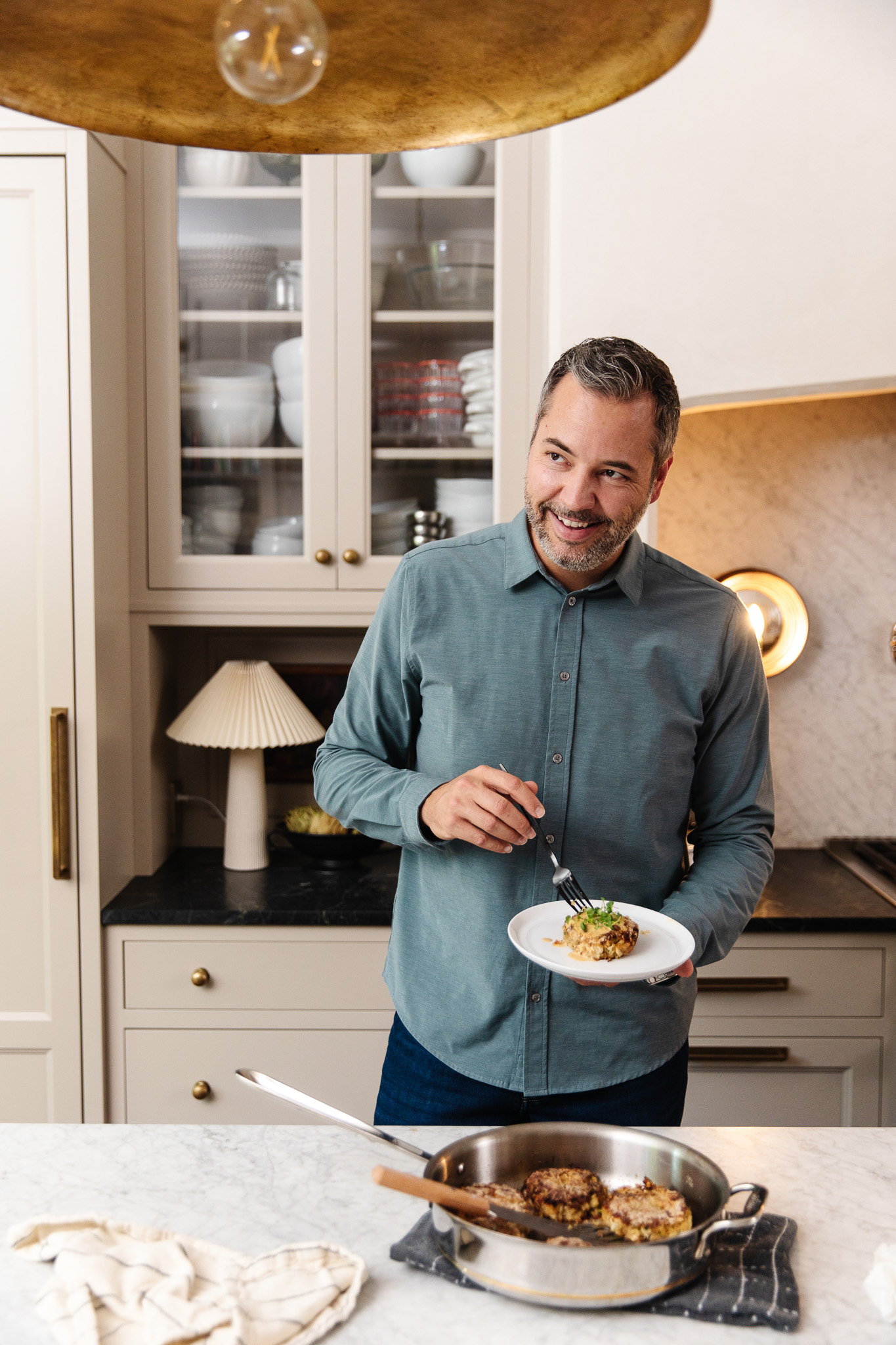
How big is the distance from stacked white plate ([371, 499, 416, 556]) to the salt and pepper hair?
96 centimetres

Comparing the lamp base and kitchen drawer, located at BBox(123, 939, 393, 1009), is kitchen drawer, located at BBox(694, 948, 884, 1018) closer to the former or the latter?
kitchen drawer, located at BBox(123, 939, 393, 1009)

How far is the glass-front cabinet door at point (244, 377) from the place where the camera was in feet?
7.29

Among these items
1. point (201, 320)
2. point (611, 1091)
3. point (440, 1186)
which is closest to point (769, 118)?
point (201, 320)

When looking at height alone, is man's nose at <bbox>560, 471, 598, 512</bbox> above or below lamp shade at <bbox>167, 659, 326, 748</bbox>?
above

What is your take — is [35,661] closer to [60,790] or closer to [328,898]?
[60,790]

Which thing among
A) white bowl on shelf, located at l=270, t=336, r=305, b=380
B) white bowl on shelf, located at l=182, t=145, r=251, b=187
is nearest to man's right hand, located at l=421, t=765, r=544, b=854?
white bowl on shelf, located at l=270, t=336, r=305, b=380

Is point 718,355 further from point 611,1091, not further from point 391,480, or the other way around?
point 611,1091

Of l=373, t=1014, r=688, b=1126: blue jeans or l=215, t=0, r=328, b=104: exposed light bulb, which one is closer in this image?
l=215, t=0, r=328, b=104: exposed light bulb

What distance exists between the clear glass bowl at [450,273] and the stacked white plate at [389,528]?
1.43 feet

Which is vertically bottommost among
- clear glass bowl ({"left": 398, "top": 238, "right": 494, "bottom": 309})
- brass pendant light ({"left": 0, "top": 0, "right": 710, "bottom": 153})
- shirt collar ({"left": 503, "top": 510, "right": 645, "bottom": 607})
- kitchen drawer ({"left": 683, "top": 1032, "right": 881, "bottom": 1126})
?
kitchen drawer ({"left": 683, "top": 1032, "right": 881, "bottom": 1126})

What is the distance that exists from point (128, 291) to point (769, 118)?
132 centimetres

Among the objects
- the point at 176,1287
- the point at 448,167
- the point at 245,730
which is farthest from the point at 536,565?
the point at 448,167

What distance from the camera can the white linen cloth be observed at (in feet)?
2.49

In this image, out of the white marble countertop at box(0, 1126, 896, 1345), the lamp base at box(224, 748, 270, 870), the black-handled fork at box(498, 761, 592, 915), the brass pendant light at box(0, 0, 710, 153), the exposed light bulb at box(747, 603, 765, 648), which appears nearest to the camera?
the brass pendant light at box(0, 0, 710, 153)
